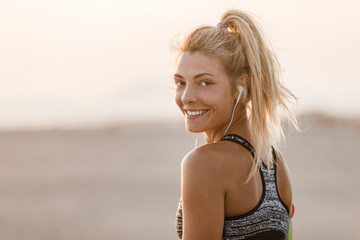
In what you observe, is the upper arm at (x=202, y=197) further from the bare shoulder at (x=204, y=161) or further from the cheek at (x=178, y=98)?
the cheek at (x=178, y=98)

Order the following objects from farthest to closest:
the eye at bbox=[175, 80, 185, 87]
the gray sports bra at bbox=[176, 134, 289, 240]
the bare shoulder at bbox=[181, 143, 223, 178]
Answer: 1. the eye at bbox=[175, 80, 185, 87]
2. the gray sports bra at bbox=[176, 134, 289, 240]
3. the bare shoulder at bbox=[181, 143, 223, 178]

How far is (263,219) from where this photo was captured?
2.69m

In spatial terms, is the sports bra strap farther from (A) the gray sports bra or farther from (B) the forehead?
(B) the forehead

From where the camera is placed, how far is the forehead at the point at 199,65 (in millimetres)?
2859

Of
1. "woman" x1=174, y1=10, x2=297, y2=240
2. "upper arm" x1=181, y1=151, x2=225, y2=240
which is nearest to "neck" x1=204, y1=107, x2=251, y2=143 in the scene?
"woman" x1=174, y1=10, x2=297, y2=240

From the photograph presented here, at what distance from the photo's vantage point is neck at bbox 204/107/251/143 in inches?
113

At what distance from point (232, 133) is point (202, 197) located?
1.29ft

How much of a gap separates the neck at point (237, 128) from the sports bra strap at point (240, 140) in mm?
52

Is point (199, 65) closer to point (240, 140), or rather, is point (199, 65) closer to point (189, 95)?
point (189, 95)

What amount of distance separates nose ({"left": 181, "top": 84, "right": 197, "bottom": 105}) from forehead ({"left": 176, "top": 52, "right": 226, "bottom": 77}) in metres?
0.06

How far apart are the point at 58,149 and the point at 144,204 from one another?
16393 mm

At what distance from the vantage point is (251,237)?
267 cm

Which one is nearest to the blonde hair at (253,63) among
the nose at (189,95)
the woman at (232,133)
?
A: the woman at (232,133)

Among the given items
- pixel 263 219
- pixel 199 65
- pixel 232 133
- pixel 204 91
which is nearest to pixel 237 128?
pixel 232 133
